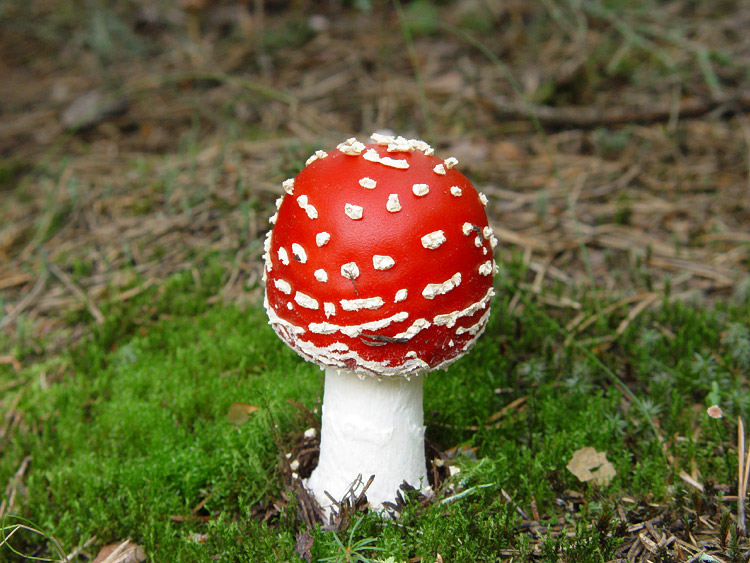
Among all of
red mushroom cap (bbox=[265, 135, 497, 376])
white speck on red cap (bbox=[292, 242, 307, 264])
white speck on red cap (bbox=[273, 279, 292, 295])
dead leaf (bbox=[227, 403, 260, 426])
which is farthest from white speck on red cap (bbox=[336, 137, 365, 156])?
dead leaf (bbox=[227, 403, 260, 426])

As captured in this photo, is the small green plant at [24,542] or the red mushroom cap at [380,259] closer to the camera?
the red mushroom cap at [380,259]

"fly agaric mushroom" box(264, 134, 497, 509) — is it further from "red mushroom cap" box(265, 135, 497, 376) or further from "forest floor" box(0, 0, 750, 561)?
"forest floor" box(0, 0, 750, 561)

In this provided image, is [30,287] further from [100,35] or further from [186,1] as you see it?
[186,1]

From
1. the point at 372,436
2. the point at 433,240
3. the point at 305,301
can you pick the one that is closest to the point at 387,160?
the point at 433,240

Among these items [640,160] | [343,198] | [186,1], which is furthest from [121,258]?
[640,160]

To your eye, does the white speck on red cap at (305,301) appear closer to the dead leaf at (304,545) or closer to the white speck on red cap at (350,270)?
the white speck on red cap at (350,270)

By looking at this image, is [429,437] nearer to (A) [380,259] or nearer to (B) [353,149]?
(A) [380,259]

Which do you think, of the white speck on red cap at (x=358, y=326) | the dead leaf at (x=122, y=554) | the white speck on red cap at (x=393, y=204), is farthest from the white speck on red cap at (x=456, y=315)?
the dead leaf at (x=122, y=554)

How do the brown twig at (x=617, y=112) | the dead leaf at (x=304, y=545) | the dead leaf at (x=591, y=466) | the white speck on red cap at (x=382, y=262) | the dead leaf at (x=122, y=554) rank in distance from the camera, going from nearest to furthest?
the white speck on red cap at (x=382, y=262) → the dead leaf at (x=304, y=545) → the dead leaf at (x=122, y=554) → the dead leaf at (x=591, y=466) → the brown twig at (x=617, y=112)
